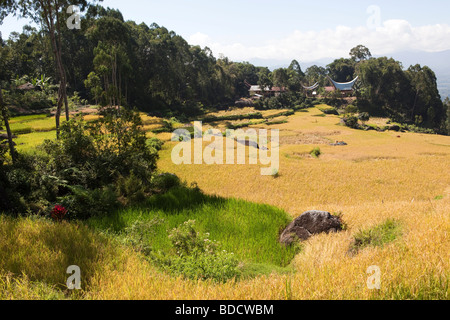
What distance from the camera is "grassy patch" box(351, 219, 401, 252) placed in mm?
6707

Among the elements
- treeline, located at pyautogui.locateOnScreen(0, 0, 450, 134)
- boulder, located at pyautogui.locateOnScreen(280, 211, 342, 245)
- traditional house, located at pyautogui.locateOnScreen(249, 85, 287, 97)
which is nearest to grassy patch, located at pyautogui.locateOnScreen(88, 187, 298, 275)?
boulder, located at pyautogui.locateOnScreen(280, 211, 342, 245)

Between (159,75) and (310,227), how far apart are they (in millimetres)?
50088

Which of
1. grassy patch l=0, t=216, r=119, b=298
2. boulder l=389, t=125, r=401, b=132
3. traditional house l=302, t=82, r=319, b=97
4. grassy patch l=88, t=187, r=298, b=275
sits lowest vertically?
grassy patch l=88, t=187, r=298, b=275

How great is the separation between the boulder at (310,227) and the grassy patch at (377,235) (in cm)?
124

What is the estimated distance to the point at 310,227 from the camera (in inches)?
348

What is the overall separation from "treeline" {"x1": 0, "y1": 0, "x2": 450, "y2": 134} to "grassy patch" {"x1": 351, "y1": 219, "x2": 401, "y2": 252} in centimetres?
3613

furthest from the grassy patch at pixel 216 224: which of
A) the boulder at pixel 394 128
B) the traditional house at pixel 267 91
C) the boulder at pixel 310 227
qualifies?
the traditional house at pixel 267 91

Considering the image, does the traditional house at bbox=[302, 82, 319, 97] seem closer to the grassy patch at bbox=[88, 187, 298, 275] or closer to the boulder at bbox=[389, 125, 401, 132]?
the boulder at bbox=[389, 125, 401, 132]

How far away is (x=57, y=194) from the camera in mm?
11641

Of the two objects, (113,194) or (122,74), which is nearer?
(113,194)

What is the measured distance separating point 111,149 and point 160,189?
3448 millimetres

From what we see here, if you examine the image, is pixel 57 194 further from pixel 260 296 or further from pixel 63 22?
pixel 63 22

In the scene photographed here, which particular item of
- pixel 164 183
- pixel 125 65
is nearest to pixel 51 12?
pixel 164 183
